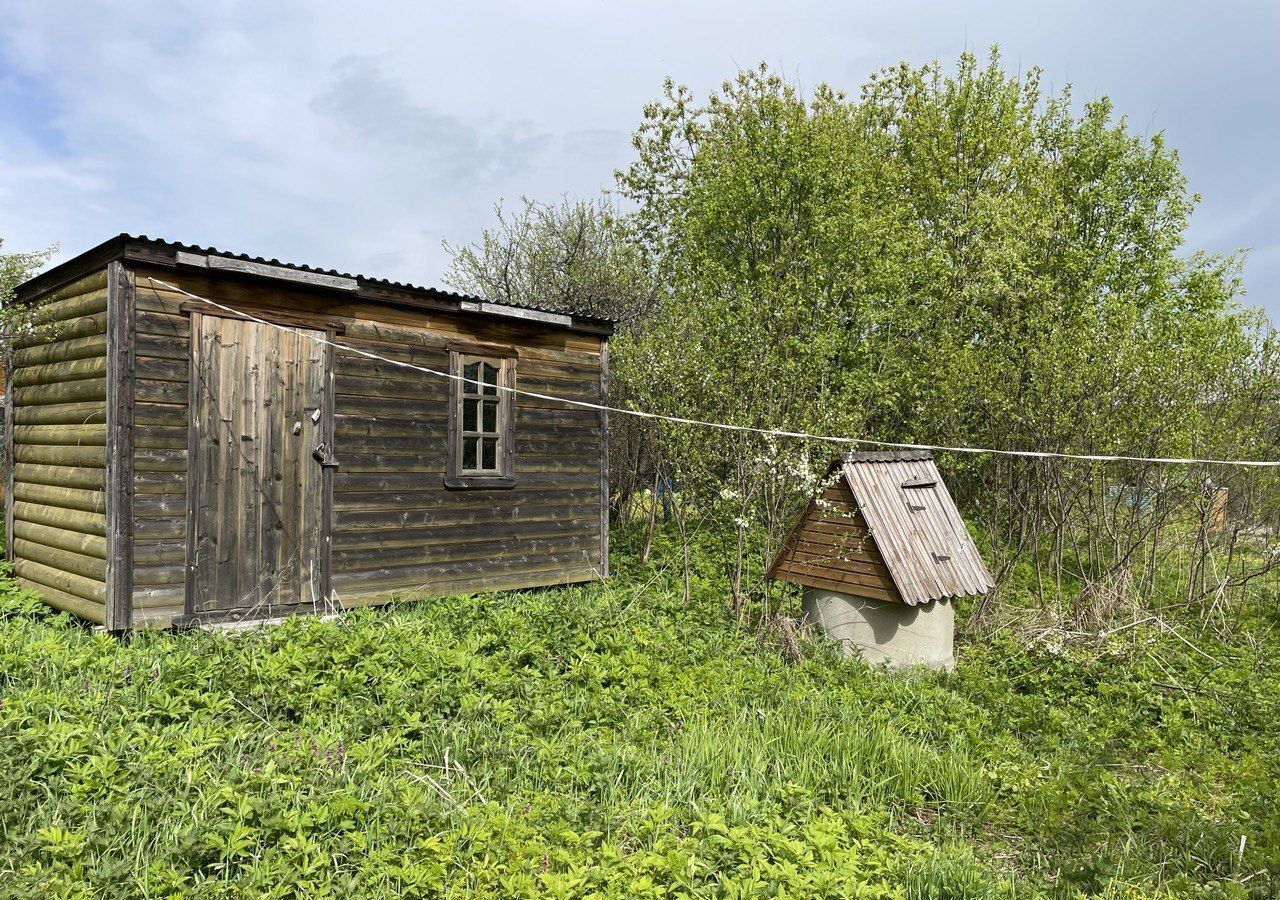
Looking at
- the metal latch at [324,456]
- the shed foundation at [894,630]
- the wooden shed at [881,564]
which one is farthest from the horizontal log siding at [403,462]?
the shed foundation at [894,630]

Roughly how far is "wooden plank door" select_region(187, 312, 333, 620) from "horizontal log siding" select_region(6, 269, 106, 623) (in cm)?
77

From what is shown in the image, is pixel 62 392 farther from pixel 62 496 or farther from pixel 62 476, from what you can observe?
pixel 62 496

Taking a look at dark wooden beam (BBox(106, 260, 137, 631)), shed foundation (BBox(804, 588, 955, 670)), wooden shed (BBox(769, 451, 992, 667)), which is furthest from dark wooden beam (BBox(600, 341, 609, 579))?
dark wooden beam (BBox(106, 260, 137, 631))

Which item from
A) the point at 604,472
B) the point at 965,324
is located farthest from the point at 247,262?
the point at 965,324

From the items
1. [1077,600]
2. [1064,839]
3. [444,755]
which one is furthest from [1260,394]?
[444,755]

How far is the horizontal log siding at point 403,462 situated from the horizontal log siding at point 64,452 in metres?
0.44

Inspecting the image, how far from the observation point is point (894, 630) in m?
7.82

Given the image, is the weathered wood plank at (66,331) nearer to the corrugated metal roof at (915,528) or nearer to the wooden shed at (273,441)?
the wooden shed at (273,441)

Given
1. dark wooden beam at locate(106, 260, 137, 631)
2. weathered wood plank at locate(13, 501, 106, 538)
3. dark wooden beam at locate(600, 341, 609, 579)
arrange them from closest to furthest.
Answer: dark wooden beam at locate(106, 260, 137, 631), weathered wood plank at locate(13, 501, 106, 538), dark wooden beam at locate(600, 341, 609, 579)

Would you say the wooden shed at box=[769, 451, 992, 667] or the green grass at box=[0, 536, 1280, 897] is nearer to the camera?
the green grass at box=[0, 536, 1280, 897]

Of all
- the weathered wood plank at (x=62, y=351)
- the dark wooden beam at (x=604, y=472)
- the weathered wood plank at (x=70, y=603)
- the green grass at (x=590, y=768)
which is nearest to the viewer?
the green grass at (x=590, y=768)

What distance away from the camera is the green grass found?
3.68 meters

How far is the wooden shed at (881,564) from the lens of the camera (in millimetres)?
7793

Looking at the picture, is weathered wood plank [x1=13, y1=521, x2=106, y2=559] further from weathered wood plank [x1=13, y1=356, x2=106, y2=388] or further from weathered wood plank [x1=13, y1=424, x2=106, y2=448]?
weathered wood plank [x1=13, y1=356, x2=106, y2=388]
